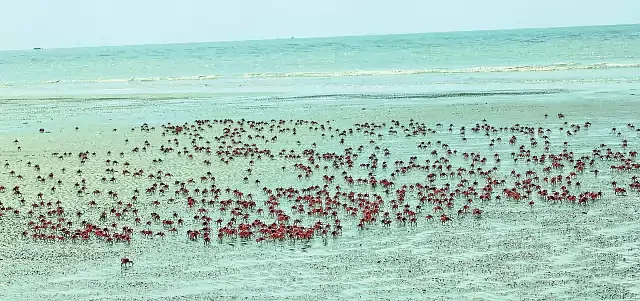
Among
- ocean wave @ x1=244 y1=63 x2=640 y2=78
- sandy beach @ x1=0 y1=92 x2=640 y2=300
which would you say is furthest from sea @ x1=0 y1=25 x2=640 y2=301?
ocean wave @ x1=244 y1=63 x2=640 y2=78

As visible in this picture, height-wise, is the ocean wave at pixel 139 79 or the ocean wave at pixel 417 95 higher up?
the ocean wave at pixel 417 95

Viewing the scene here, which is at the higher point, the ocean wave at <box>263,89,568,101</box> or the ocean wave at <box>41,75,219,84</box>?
the ocean wave at <box>263,89,568,101</box>

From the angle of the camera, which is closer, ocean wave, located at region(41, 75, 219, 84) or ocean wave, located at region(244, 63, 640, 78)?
ocean wave, located at region(244, 63, 640, 78)

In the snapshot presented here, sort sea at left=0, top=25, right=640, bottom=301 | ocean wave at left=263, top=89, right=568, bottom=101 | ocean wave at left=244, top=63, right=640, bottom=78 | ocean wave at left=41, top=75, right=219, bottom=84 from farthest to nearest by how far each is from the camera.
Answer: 1. ocean wave at left=41, top=75, right=219, bottom=84
2. ocean wave at left=244, top=63, right=640, bottom=78
3. ocean wave at left=263, top=89, right=568, bottom=101
4. sea at left=0, top=25, right=640, bottom=301

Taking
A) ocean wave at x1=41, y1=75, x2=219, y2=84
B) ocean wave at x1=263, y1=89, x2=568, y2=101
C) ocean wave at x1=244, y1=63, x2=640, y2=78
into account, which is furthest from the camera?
ocean wave at x1=41, y1=75, x2=219, y2=84

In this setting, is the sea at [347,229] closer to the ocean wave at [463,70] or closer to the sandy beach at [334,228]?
the sandy beach at [334,228]

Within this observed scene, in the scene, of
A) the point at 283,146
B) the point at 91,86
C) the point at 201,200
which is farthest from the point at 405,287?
the point at 91,86

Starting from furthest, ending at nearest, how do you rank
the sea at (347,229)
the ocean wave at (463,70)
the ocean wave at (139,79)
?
the ocean wave at (139,79) < the ocean wave at (463,70) < the sea at (347,229)

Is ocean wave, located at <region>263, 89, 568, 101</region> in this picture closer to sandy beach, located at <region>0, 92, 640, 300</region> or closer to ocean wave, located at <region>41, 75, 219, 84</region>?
sandy beach, located at <region>0, 92, 640, 300</region>

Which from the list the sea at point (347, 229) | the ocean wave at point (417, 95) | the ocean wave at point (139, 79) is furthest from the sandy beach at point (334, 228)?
the ocean wave at point (139, 79)
